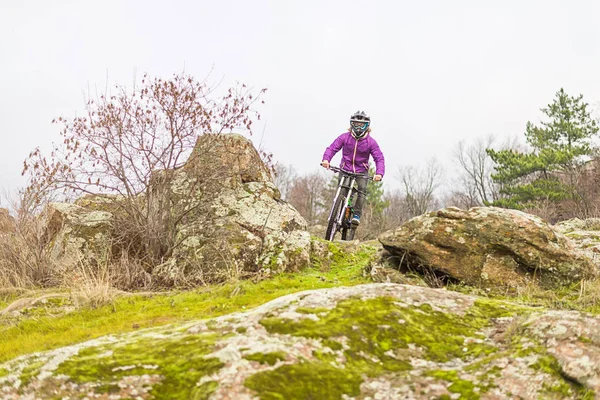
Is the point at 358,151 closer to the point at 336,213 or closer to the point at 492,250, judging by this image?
the point at 336,213

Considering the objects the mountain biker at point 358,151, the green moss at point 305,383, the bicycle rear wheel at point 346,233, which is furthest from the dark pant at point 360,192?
the green moss at point 305,383

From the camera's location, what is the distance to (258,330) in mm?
2324

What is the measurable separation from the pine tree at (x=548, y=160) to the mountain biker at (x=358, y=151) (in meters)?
Result: 19.8

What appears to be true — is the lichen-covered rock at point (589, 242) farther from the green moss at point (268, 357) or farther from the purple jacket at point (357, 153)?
the green moss at point (268, 357)

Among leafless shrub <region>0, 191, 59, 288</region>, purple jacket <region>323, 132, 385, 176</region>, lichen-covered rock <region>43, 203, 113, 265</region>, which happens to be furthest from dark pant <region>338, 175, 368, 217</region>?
leafless shrub <region>0, 191, 59, 288</region>

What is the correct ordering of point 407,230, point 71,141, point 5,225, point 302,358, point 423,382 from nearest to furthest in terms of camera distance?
point 423,382
point 302,358
point 407,230
point 71,141
point 5,225

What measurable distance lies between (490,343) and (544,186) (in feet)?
90.7

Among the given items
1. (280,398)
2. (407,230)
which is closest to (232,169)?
(407,230)

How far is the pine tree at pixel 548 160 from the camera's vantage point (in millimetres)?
26188

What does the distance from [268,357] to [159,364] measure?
51cm

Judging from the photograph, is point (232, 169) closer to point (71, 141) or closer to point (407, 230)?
point (71, 141)

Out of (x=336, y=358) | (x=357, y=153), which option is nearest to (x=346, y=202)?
(x=357, y=153)

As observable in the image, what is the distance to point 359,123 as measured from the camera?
8383mm

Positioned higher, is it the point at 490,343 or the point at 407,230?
the point at 407,230
